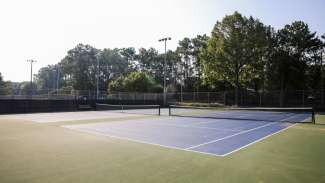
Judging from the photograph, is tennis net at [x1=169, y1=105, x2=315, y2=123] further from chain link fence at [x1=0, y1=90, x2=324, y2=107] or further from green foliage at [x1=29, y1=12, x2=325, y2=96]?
green foliage at [x1=29, y1=12, x2=325, y2=96]

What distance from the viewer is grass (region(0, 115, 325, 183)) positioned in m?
5.54

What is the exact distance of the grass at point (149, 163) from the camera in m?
5.54

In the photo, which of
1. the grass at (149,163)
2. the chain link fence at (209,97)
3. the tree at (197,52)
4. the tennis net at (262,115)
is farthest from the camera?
the tree at (197,52)

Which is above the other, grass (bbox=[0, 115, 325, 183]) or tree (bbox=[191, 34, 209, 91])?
tree (bbox=[191, 34, 209, 91])

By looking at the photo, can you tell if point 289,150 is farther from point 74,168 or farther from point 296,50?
point 296,50

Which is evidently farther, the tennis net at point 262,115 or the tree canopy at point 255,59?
the tree canopy at point 255,59

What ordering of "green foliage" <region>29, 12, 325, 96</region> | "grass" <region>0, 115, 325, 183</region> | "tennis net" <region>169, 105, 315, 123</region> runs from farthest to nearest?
"green foliage" <region>29, 12, 325, 96</region>, "tennis net" <region>169, 105, 315, 123</region>, "grass" <region>0, 115, 325, 183</region>

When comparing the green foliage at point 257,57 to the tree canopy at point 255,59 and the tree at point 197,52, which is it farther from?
the tree at point 197,52

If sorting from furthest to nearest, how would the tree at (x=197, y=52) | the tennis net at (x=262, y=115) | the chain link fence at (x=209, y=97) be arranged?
1. the tree at (x=197, y=52)
2. the chain link fence at (x=209, y=97)
3. the tennis net at (x=262, y=115)

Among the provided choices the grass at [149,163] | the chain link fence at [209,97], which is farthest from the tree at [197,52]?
the grass at [149,163]

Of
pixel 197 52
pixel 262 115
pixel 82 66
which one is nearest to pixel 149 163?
pixel 262 115

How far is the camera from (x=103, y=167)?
630 centimetres

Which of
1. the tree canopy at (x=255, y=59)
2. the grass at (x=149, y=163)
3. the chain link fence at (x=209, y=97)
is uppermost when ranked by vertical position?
the tree canopy at (x=255, y=59)

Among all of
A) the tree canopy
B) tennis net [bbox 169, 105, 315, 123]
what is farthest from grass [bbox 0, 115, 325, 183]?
Answer: the tree canopy
